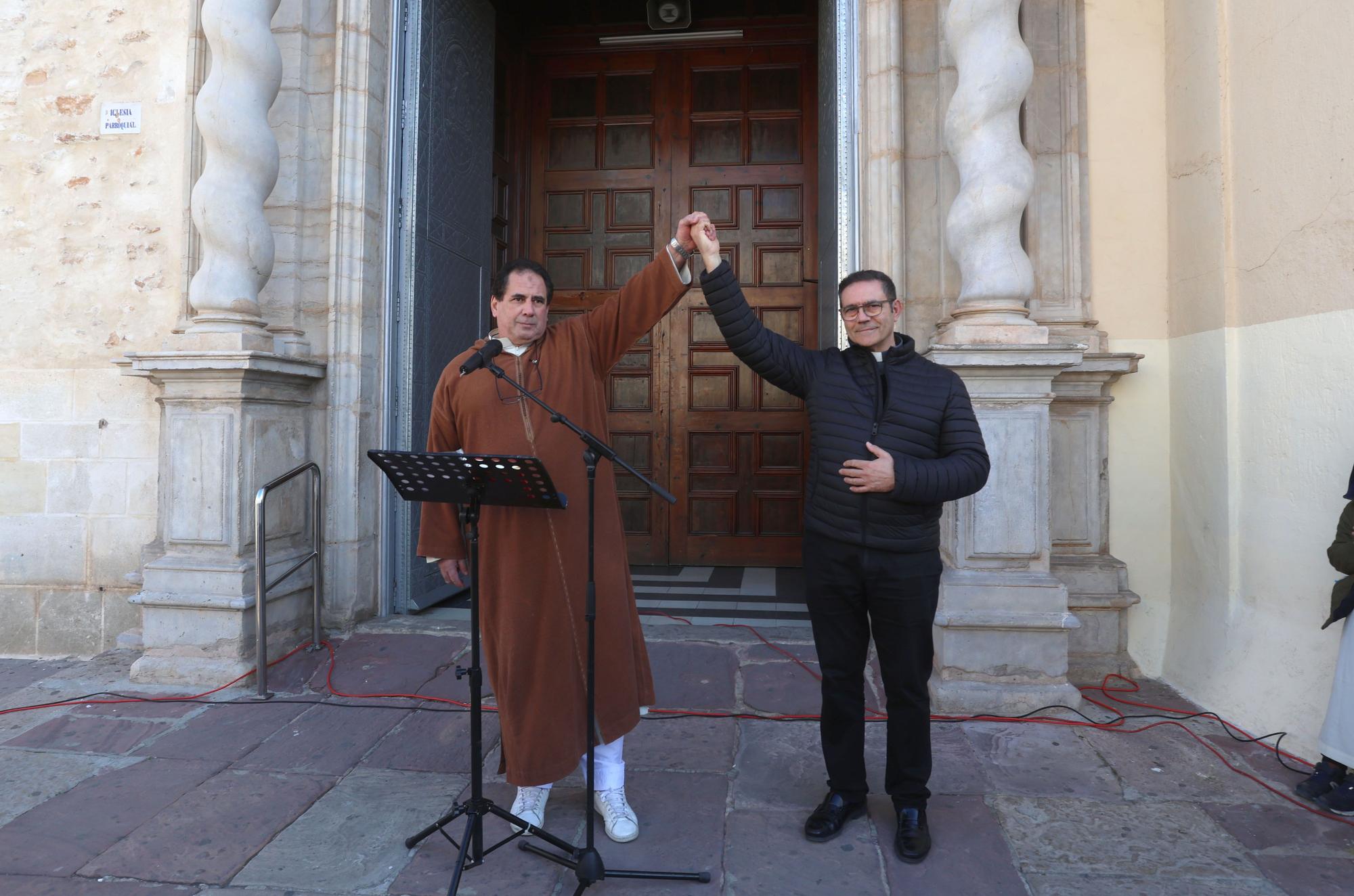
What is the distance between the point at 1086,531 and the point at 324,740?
3.59 metres

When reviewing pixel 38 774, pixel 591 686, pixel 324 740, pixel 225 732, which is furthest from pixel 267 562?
pixel 591 686

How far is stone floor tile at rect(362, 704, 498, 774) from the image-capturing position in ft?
10.4

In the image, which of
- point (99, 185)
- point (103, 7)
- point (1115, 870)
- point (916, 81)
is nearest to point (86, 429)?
point (99, 185)

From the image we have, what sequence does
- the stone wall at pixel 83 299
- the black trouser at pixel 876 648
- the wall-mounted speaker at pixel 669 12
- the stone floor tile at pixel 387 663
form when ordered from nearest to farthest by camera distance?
the black trouser at pixel 876 648
the stone floor tile at pixel 387 663
the stone wall at pixel 83 299
the wall-mounted speaker at pixel 669 12

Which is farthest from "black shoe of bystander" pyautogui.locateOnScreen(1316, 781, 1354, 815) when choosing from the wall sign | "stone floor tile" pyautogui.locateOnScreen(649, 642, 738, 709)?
the wall sign

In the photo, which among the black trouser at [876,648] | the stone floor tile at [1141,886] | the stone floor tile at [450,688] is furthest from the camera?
the stone floor tile at [450,688]

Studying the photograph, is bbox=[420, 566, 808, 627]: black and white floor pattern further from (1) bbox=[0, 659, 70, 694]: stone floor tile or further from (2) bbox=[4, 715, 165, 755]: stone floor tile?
(1) bbox=[0, 659, 70, 694]: stone floor tile

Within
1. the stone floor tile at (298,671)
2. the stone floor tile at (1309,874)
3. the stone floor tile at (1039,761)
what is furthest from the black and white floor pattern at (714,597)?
the stone floor tile at (1309,874)

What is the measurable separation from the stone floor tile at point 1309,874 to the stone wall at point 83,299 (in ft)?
17.2

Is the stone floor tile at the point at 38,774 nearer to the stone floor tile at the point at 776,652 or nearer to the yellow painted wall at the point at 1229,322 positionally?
the stone floor tile at the point at 776,652

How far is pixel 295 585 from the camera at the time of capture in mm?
4305

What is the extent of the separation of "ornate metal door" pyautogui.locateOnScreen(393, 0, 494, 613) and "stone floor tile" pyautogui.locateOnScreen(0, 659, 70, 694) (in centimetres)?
176

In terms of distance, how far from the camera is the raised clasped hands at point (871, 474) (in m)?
2.35

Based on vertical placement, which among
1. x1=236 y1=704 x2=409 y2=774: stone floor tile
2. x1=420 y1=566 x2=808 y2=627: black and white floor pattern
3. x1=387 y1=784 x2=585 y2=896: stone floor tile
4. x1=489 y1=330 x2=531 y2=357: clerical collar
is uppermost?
x1=489 y1=330 x2=531 y2=357: clerical collar
